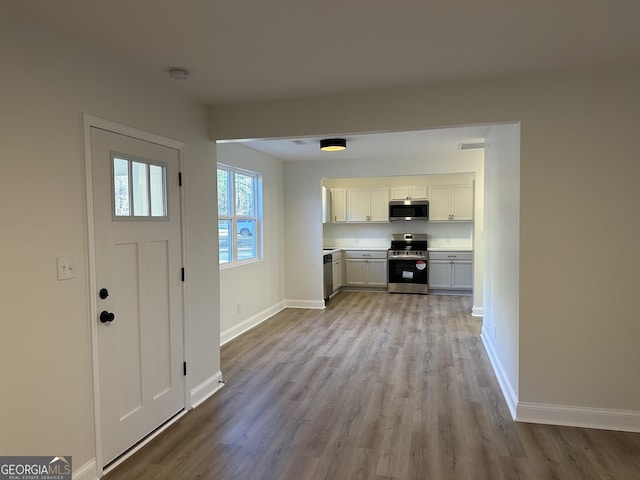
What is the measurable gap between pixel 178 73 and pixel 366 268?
6330 millimetres

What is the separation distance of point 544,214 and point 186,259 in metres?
2.61

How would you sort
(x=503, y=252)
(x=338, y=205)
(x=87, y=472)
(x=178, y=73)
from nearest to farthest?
(x=87, y=472), (x=178, y=73), (x=503, y=252), (x=338, y=205)

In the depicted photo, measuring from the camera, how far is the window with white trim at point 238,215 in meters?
→ 5.11

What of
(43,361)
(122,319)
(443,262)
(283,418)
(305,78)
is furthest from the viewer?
(443,262)

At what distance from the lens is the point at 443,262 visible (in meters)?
8.00

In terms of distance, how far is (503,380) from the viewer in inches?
138

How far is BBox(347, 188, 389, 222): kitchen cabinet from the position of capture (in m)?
8.39

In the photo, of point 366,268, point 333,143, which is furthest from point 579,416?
point 366,268

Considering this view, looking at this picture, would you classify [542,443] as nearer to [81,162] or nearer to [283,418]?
[283,418]

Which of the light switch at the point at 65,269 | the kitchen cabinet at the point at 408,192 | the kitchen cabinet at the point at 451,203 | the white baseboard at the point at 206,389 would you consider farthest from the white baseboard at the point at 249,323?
the kitchen cabinet at the point at 451,203

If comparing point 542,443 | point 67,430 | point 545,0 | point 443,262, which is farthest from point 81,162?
point 443,262

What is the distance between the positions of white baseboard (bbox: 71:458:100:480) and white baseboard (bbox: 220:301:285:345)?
2588 mm

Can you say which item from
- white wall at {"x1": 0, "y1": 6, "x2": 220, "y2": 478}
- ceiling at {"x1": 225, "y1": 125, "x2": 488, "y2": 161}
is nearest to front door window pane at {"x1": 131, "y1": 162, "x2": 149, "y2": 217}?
white wall at {"x1": 0, "y1": 6, "x2": 220, "y2": 478}

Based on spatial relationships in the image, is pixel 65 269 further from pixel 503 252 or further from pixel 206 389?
pixel 503 252
